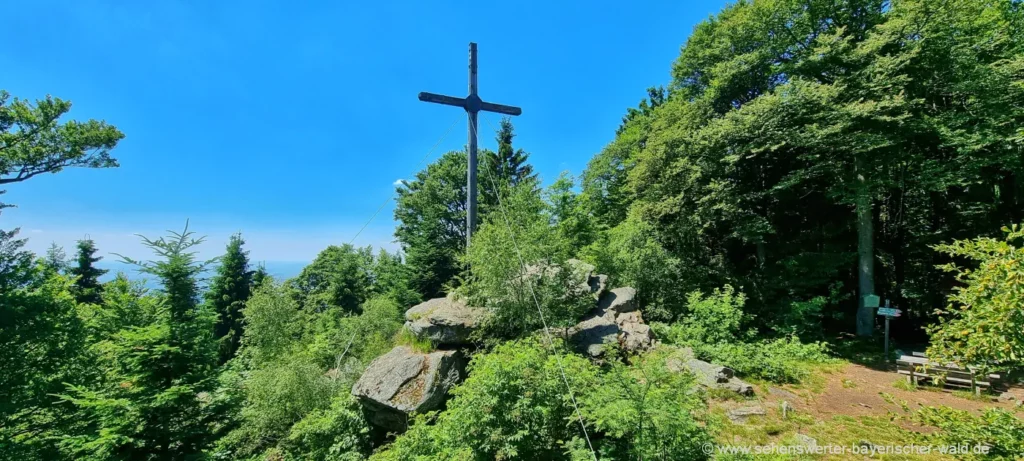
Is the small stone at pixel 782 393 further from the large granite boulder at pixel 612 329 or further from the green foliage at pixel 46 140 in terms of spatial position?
the green foliage at pixel 46 140

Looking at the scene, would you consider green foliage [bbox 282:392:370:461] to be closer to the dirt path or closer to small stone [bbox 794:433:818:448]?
small stone [bbox 794:433:818:448]

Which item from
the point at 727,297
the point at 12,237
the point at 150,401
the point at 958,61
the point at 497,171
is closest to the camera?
the point at 150,401

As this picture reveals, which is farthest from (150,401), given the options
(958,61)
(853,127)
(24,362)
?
(958,61)

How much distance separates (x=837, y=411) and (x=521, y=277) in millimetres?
6222

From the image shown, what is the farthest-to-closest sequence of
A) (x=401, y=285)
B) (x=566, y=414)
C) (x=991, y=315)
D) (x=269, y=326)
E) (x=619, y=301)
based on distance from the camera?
(x=401, y=285) → (x=269, y=326) → (x=619, y=301) → (x=566, y=414) → (x=991, y=315)

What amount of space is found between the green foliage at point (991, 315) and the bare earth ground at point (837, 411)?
2.23 meters

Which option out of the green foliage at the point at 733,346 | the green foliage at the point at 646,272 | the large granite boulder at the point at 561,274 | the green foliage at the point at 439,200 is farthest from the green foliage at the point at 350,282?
the green foliage at the point at 733,346

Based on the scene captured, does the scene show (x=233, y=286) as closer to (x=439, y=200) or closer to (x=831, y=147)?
(x=439, y=200)

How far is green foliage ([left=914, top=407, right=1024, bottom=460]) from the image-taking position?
2377 mm

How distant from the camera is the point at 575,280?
809cm

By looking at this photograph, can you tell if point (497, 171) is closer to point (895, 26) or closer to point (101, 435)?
point (895, 26)

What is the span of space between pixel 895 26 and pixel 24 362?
2234 cm

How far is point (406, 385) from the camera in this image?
6832 millimetres

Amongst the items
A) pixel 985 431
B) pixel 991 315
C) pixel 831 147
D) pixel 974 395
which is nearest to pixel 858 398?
pixel 974 395
